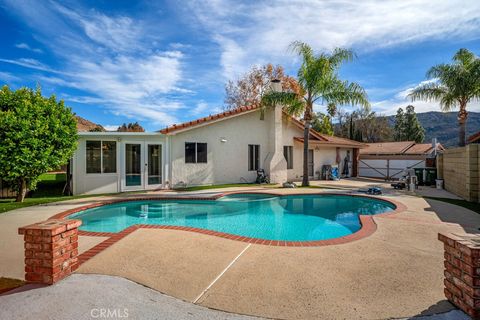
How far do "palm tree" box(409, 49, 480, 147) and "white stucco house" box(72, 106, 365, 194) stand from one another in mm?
7100

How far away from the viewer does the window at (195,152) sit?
618 inches

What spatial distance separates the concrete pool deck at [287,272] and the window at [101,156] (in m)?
7.66

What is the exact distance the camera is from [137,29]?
45.5 ft

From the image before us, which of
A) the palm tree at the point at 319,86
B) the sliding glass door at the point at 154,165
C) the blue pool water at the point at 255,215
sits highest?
the palm tree at the point at 319,86

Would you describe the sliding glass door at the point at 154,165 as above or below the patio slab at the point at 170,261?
above

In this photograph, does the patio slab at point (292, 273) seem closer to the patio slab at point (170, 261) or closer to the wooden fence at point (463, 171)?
the patio slab at point (170, 261)

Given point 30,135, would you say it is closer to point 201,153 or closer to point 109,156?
point 109,156

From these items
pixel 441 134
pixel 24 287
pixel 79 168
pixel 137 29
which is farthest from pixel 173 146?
pixel 441 134

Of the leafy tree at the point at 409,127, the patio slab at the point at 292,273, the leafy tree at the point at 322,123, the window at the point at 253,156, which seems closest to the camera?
the patio slab at the point at 292,273

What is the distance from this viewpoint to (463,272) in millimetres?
2904

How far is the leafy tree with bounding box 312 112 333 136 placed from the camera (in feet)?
123

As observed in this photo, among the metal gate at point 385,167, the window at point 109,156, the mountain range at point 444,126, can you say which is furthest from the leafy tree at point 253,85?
the mountain range at point 444,126

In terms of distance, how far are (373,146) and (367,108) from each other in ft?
53.7

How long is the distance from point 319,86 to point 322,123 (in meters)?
25.5
